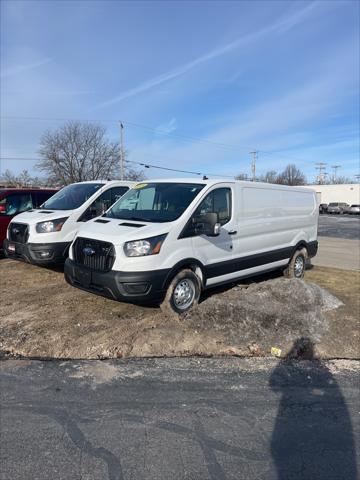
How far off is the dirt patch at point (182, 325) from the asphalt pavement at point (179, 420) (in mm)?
337

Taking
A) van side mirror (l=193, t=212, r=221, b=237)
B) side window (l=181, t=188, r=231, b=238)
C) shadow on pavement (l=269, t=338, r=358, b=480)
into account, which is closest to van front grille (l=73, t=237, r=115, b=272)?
side window (l=181, t=188, r=231, b=238)

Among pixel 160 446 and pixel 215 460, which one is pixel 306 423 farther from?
pixel 160 446

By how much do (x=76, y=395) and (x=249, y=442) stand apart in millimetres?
1622

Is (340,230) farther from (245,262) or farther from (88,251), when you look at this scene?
(88,251)

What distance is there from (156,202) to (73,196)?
3.13 metres

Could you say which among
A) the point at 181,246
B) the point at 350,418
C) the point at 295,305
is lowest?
the point at 350,418

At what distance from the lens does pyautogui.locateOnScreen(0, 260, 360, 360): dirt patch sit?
4.67m

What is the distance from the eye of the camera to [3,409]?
3311 mm

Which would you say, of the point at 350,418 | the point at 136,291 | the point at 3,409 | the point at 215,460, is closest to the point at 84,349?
the point at 136,291

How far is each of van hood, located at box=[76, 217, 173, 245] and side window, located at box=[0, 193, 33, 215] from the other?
5053 millimetres

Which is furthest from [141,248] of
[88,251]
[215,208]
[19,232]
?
[19,232]

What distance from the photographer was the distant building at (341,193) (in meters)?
67.1

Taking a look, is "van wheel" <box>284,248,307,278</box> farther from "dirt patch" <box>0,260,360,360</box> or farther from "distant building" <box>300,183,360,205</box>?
"distant building" <box>300,183,360,205</box>

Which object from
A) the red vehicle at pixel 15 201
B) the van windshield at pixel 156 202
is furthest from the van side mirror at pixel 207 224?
the red vehicle at pixel 15 201
